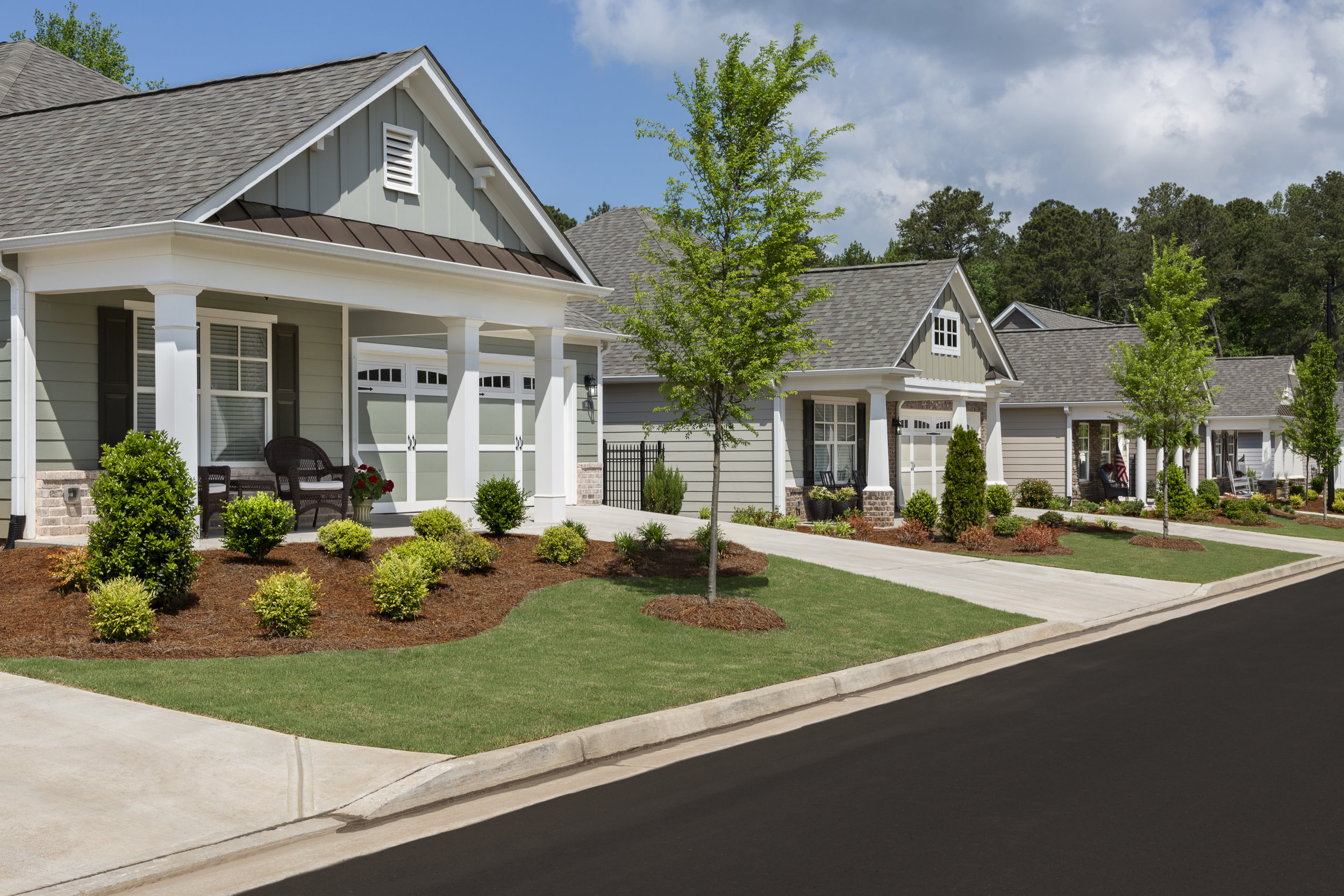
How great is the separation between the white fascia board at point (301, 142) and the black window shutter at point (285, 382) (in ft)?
11.2

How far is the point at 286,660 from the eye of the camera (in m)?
9.50

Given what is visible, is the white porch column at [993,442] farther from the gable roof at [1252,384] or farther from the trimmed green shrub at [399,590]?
the trimmed green shrub at [399,590]

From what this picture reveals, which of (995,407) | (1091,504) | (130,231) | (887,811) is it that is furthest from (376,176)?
(1091,504)

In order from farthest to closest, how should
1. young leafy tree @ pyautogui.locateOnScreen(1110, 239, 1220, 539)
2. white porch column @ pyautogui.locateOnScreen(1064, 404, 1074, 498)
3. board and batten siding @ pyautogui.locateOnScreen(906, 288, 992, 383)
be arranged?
white porch column @ pyautogui.locateOnScreen(1064, 404, 1074, 498) < board and batten siding @ pyautogui.locateOnScreen(906, 288, 992, 383) < young leafy tree @ pyautogui.locateOnScreen(1110, 239, 1220, 539)

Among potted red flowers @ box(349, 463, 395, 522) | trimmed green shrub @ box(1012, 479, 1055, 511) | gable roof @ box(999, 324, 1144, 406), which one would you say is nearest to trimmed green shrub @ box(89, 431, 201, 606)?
potted red flowers @ box(349, 463, 395, 522)

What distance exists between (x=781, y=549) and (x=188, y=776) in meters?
12.7

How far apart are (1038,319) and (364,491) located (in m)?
40.8

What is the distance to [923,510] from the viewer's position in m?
23.3

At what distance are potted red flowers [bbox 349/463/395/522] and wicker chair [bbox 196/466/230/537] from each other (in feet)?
5.88

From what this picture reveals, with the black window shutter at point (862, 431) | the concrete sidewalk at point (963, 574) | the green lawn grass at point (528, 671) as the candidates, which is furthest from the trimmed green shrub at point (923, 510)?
the green lawn grass at point (528, 671)

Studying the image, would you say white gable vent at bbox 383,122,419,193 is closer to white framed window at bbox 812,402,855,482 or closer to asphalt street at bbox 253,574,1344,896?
asphalt street at bbox 253,574,1344,896

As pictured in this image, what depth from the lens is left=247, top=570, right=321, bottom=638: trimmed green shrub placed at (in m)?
10.3

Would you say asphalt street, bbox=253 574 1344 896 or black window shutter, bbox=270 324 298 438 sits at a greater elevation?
black window shutter, bbox=270 324 298 438

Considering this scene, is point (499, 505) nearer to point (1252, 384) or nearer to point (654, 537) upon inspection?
point (654, 537)
